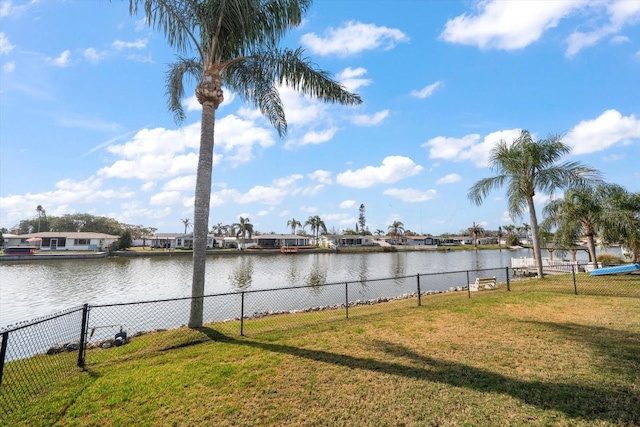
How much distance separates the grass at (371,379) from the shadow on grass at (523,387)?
0.02 m

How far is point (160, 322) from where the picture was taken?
11.8 metres

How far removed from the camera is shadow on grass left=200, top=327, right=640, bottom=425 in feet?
11.6

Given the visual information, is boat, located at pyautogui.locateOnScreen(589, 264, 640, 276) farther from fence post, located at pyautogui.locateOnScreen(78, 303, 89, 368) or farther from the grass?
fence post, located at pyautogui.locateOnScreen(78, 303, 89, 368)

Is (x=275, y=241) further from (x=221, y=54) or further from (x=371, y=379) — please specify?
(x=371, y=379)

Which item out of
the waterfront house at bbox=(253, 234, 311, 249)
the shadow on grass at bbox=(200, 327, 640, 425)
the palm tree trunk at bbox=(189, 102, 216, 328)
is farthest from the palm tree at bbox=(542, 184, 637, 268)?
the waterfront house at bbox=(253, 234, 311, 249)

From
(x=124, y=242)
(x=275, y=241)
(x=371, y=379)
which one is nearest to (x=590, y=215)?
(x=371, y=379)

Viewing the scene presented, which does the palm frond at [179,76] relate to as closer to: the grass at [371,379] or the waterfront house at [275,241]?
the grass at [371,379]

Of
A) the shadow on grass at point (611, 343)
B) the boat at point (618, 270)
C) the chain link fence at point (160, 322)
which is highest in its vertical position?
the boat at point (618, 270)

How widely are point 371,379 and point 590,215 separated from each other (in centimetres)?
2142

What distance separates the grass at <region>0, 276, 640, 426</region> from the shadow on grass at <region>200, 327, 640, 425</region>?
0.05 ft

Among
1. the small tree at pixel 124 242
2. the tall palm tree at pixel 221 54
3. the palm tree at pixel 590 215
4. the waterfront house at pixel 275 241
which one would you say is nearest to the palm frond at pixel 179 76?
the tall palm tree at pixel 221 54

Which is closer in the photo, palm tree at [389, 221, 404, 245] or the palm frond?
the palm frond

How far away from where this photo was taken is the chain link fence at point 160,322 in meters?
5.56

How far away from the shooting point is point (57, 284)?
2197 cm
